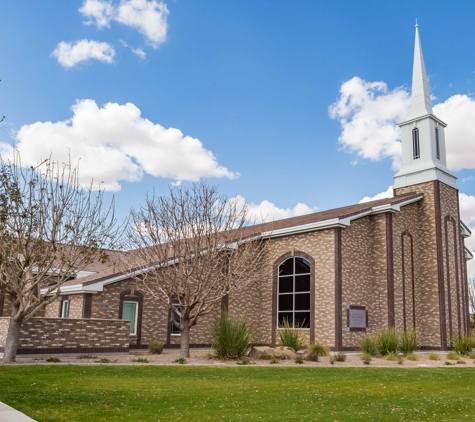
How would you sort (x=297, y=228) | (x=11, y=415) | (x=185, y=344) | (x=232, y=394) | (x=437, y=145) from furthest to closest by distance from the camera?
(x=437, y=145) < (x=297, y=228) < (x=185, y=344) < (x=232, y=394) < (x=11, y=415)

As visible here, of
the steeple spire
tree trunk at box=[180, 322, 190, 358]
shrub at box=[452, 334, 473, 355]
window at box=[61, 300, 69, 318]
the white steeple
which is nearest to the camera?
tree trunk at box=[180, 322, 190, 358]

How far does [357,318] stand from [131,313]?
10.1 metres

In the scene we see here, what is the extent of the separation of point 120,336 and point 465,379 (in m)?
11.7

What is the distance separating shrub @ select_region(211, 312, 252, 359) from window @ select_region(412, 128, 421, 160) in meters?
14.6

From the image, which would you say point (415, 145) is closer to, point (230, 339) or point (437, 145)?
point (437, 145)

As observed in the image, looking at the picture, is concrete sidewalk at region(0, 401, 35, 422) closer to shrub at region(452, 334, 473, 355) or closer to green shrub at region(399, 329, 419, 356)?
green shrub at region(399, 329, 419, 356)

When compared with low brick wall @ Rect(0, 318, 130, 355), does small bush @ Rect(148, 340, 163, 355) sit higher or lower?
lower

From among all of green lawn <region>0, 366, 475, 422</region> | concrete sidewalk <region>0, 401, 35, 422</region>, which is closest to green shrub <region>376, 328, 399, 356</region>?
green lawn <region>0, 366, 475, 422</region>

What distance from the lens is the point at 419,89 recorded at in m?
28.2

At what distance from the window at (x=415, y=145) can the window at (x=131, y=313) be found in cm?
1651

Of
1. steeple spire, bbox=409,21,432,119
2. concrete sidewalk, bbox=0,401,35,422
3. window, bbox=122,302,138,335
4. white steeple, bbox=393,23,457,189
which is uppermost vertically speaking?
steeple spire, bbox=409,21,432,119

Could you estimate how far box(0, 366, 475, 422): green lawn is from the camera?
334 inches

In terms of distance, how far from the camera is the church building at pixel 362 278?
72.4 feet

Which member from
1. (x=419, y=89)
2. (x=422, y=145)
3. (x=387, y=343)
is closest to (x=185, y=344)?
(x=387, y=343)
